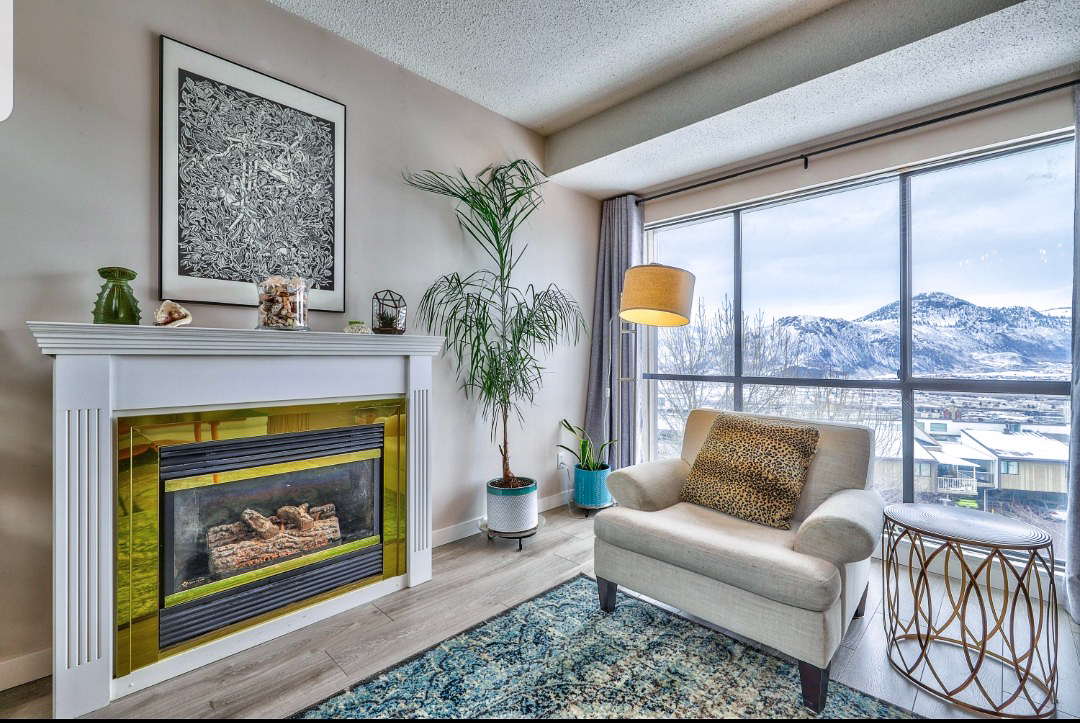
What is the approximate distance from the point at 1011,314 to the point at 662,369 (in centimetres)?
204

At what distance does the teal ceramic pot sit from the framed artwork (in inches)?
78.7

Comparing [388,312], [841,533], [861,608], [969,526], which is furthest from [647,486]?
[388,312]

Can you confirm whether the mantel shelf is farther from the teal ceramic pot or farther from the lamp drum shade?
the teal ceramic pot

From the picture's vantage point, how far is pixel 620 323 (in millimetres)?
3764

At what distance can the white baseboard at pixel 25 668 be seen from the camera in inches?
65.2

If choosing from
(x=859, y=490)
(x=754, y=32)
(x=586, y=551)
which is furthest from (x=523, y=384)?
(x=754, y=32)

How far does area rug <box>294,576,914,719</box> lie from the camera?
1.54 metres

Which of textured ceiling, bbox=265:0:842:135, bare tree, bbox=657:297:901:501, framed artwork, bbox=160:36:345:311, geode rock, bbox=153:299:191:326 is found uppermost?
textured ceiling, bbox=265:0:842:135

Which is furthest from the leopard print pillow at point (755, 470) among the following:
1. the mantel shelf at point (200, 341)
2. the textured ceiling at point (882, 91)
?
the textured ceiling at point (882, 91)

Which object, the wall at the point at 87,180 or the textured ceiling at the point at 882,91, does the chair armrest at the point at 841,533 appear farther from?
the wall at the point at 87,180

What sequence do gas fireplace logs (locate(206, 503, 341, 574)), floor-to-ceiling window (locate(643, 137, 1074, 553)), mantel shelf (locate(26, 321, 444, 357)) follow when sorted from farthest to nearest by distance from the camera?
floor-to-ceiling window (locate(643, 137, 1074, 553))
gas fireplace logs (locate(206, 503, 341, 574))
mantel shelf (locate(26, 321, 444, 357))

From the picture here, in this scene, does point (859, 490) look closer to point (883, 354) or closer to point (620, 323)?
point (883, 354)

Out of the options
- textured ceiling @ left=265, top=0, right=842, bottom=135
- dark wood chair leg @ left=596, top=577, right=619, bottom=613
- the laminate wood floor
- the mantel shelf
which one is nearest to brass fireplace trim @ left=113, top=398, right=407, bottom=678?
the laminate wood floor

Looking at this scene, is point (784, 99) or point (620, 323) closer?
point (784, 99)
